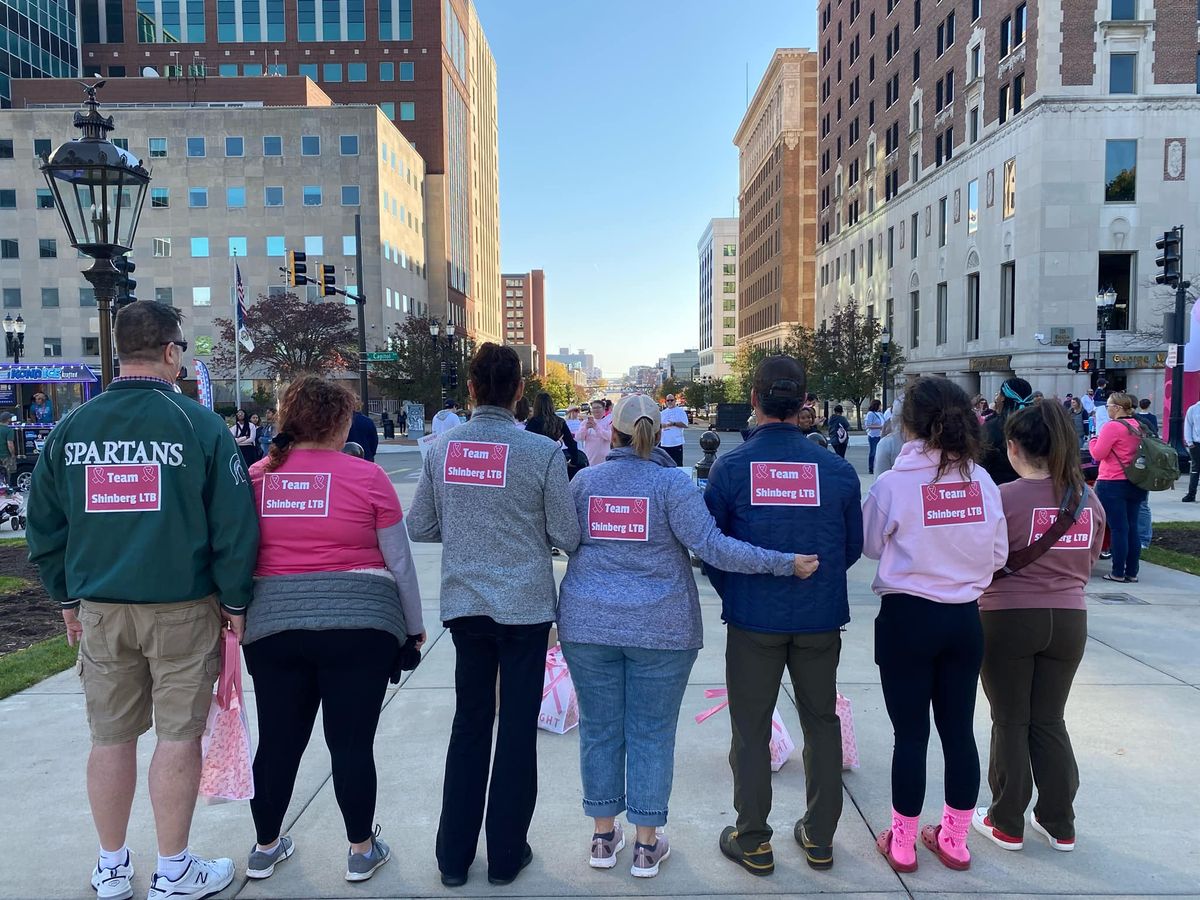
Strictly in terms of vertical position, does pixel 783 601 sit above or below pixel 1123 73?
below

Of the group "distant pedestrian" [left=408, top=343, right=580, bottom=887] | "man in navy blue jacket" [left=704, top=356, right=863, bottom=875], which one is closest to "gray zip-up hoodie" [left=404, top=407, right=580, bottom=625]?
"distant pedestrian" [left=408, top=343, right=580, bottom=887]

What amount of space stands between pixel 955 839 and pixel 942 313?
47551 millimetres

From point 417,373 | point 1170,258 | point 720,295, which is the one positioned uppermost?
point 720,295

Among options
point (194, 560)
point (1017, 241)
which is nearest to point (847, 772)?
point (194, 560)

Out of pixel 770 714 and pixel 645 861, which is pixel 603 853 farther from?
A: pixel 770 714

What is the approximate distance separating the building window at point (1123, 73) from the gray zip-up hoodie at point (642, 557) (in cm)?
4075

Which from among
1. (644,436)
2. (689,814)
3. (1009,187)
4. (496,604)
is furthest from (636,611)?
(1009,187)

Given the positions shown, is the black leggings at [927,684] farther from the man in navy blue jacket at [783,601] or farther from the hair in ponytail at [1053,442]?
the hair in ponytail at [1053,442]

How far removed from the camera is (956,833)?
3373mm

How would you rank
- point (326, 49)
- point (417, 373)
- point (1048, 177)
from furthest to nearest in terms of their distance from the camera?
point (326, 49) < point (417, 373) < point (1048, 177)

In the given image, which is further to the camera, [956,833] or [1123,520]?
[1123,520]

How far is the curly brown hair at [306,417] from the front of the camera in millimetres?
3135

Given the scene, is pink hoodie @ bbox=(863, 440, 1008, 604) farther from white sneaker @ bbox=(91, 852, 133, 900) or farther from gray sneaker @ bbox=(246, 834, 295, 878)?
white sneaker @ bbox=(91, 852, 133, 900)

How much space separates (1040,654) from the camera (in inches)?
134
